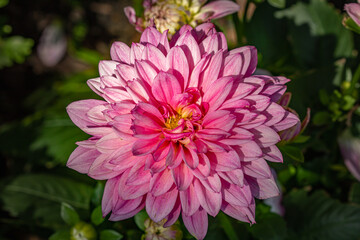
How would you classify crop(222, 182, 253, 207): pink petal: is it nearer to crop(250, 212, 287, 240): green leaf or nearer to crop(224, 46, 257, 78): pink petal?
crop(224, 46, 257, 78): pink petal

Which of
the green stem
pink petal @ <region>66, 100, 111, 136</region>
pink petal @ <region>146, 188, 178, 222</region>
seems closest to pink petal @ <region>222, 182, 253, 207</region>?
pink petal @ <region>146, 188, 178, 222</region>

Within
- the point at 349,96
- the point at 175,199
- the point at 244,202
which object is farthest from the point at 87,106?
the point at 349,96

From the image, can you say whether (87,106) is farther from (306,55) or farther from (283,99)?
(306,55)

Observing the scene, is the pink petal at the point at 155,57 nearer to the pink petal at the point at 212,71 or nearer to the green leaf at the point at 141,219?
the pink petal at the point at 212,71

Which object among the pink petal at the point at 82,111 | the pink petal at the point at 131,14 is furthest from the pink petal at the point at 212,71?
the pink petal at the point at 131,14

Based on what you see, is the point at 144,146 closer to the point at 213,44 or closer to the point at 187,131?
the point at 187,131

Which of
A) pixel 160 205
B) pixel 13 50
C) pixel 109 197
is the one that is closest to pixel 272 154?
pixel 160 205
